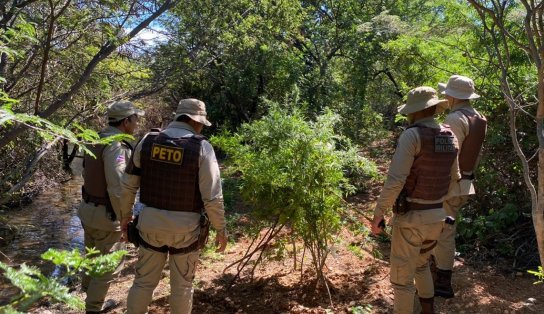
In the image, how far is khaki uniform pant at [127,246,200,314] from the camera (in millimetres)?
3662

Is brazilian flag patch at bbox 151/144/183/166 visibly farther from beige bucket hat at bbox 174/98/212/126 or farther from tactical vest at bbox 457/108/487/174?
tactical vest at bbox 457/108/487/174

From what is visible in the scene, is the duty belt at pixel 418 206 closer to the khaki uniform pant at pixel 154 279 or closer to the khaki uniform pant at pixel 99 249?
the khaki uniform pant at pixel 154 279

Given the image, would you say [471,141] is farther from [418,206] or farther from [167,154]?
[167,154]

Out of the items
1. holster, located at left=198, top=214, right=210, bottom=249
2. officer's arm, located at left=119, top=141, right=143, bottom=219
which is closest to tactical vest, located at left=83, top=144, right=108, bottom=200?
officer's arm, located at left=119, top=141, right=143, bottom=219

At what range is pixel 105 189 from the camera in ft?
14.1

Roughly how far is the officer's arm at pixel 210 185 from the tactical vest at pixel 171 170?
49 mm

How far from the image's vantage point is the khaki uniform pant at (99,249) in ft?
14.0

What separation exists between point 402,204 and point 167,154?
6.25 ft

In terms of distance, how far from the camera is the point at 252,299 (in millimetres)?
4734

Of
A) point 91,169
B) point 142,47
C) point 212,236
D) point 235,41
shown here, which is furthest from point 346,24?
point 91,169

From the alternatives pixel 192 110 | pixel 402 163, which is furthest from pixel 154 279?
pixel 402 163

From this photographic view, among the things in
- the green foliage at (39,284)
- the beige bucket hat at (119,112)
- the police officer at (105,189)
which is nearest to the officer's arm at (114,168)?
the police officer at (105,189)

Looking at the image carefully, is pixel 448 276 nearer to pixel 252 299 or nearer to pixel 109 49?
pixel 252 299

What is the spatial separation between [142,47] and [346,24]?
6905mm
